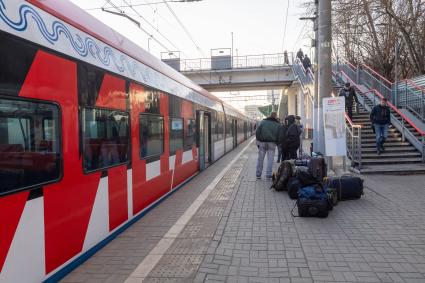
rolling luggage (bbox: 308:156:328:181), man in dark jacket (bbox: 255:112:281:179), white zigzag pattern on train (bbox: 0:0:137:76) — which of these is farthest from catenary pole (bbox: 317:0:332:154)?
white zigzag pattern on train (bbox: 0:0:137:76)

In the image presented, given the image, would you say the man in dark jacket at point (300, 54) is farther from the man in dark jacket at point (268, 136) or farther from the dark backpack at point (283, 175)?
the dark backpack at point (283, 175)

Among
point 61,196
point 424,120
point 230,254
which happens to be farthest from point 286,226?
point 424,120

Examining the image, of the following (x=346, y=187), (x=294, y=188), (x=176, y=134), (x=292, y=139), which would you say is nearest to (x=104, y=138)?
(x=176, y=134)

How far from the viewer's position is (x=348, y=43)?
81.1ft

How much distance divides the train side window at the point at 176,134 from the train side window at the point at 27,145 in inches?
181

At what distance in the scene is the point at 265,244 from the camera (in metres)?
4.98

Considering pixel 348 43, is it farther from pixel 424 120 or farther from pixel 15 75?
pixel 15 75

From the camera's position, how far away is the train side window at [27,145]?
121 inches

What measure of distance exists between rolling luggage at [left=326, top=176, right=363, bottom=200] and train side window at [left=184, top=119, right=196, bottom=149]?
388 centimetres

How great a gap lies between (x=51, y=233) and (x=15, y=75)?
1.52 meters

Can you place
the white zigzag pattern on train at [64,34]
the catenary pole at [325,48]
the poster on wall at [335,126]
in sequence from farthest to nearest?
1. the catenary pole at [325,48]
2. the poster on wall at [335,126]
3. the white zigzag pattern on train at [64,34]

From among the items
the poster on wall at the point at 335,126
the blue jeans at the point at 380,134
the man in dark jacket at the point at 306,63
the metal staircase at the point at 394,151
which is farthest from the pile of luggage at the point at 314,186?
the man in dark jacket at the point at 306,63

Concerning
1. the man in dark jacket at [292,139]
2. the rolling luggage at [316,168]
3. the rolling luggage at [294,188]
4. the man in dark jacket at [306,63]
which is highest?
the man in dark jacket at [306,63]

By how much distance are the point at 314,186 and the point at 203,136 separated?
6522 millimetres
